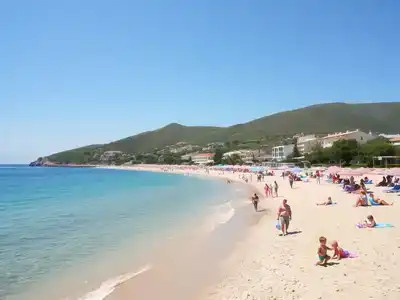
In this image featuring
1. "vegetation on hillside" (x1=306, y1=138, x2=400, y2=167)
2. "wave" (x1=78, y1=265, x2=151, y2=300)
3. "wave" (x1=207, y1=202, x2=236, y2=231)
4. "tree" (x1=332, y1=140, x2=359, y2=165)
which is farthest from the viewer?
"tree" (x1=332, y1=140, x2=359, y2=165)

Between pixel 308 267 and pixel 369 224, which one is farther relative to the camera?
pixel 369 224

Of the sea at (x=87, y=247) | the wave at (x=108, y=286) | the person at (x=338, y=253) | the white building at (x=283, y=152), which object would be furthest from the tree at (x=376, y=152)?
the wave at (x=108, y=286)

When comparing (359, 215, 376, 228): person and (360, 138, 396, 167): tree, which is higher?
(360, 138, 396, 167): tree

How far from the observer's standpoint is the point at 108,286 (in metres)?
7.31

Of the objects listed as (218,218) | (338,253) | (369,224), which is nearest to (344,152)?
(218,218)

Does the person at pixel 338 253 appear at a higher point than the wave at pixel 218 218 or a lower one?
higher

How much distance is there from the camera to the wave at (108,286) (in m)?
6.73

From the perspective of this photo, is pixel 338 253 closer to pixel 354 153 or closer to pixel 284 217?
pixel 284 217

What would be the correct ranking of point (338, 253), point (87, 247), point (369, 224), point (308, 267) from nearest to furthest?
point (308, 267) < point (338, 253) < point (369, 224) < point (87, 247)

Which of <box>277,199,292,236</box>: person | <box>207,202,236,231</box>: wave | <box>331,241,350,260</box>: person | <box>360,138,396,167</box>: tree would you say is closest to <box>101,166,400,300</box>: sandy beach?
<box>331,241,350,260</box>: person

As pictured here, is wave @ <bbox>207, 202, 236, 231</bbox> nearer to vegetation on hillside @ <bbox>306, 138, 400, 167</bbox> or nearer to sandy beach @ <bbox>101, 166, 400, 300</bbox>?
sandy beach @ <bbox>101, 166, 400, 300</bbox>

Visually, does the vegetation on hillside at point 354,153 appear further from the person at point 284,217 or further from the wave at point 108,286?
the wave at point 108,286

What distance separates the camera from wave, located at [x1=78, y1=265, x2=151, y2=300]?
6.73m

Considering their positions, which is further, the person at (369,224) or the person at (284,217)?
the person at (284,217)
